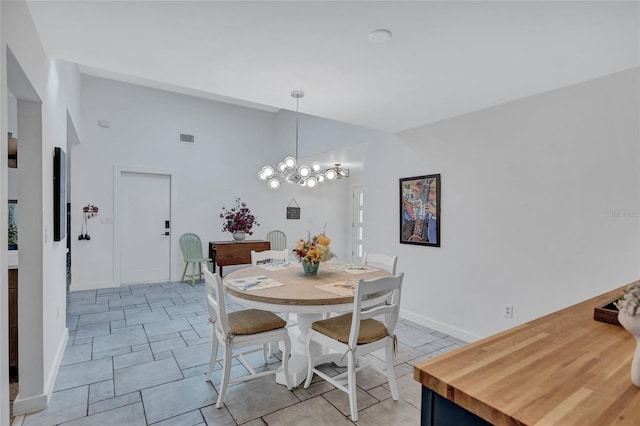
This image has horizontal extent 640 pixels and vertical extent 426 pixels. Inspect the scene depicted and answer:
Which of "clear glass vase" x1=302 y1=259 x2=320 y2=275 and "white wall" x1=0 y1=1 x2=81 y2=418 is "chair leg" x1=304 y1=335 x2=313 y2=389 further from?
"white wall" x1=0 y1=1 x2=81 y2=418

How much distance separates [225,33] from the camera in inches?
77.5

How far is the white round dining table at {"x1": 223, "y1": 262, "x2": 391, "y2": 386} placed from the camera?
2104 mm

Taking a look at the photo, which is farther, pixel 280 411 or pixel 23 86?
pixel 280 411

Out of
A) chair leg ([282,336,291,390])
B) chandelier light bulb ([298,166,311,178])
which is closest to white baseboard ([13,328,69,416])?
A: chair leg ([282,336,291,390])

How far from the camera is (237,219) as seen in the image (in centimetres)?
615

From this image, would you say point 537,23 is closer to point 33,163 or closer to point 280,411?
point 280,411

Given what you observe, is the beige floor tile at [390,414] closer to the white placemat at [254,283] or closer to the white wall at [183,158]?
the white placemat at [254,283]

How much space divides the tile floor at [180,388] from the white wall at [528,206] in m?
0.64

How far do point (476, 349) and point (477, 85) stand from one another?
2279mm

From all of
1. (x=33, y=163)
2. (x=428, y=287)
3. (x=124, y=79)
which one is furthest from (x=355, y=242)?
(x=33, y=163)

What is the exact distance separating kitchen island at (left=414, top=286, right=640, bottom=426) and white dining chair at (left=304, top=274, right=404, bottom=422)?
926 millimetres

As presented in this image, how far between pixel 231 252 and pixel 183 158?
1967 millimetres

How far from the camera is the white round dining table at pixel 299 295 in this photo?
210 cm

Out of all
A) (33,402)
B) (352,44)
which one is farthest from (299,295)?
(33,402)
